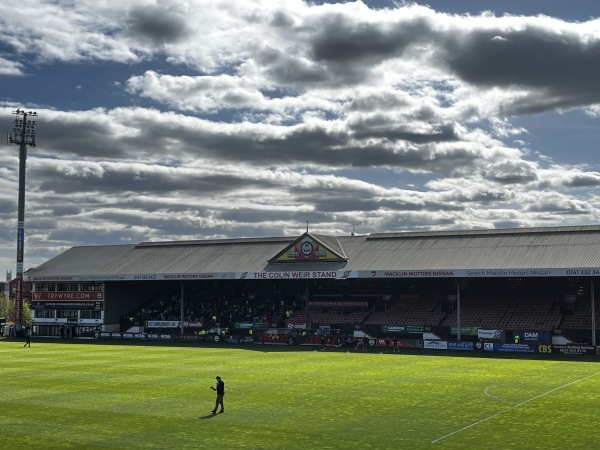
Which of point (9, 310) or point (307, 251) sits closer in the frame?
point (307, 251)

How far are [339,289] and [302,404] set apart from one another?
182ft

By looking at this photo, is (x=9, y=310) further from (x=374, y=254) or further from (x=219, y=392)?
(x=219, y=392)

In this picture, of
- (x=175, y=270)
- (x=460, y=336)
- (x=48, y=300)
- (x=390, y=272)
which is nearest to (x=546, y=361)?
(x=460, y=336)

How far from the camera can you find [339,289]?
289 ft

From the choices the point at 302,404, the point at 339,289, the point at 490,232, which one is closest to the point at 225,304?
the point at 339,289

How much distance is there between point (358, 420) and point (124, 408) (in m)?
10.3

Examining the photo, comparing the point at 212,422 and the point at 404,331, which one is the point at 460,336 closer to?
the point at 404,331

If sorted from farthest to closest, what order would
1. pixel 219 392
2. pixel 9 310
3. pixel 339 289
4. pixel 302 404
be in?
pixel 9 310 < pixel 339 289 < pixel 302 404 < pixel 219 392

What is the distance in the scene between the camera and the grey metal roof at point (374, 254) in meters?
72.0

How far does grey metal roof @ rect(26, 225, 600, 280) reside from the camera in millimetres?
72000

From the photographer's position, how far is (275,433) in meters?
26.2

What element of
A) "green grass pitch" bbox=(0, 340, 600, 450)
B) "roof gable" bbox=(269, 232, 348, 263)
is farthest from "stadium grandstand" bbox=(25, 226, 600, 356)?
"green grass pitch" bbox=(0, 340, 600, 450)

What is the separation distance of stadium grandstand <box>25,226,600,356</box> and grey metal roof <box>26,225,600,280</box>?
0.61 ft

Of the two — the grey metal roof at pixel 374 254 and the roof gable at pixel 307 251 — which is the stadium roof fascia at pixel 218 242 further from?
the roof gable at pixel 307 251
